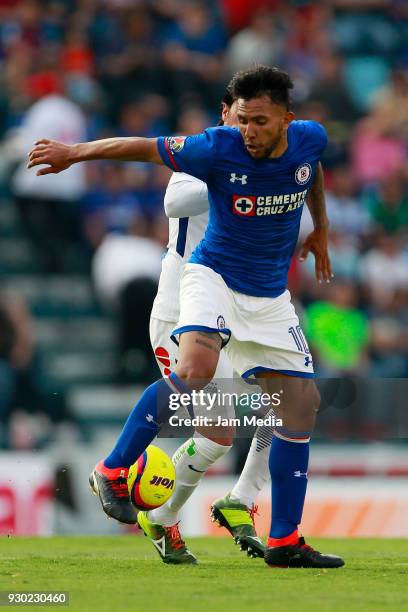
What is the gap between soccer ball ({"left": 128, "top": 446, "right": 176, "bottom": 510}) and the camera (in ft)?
22.6

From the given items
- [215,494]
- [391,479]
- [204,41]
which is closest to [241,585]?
[215,494]

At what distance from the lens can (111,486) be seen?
6.90 m

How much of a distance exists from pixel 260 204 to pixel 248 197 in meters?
0.07

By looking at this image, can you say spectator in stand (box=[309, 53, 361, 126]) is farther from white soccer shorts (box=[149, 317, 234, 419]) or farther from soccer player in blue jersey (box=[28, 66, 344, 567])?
soccer player in blue jersey (box=[28, 66, 344, 567])

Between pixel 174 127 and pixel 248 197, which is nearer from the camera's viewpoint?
pixel 248 197

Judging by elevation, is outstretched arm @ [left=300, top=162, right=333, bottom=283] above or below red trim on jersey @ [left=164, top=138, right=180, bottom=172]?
below

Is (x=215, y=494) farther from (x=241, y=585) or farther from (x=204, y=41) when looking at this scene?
(x=204, y=41)

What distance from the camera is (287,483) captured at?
7.23 meters

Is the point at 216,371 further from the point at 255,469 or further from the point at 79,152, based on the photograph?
the point at 79,152

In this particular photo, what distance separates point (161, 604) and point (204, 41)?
1169 centimetres

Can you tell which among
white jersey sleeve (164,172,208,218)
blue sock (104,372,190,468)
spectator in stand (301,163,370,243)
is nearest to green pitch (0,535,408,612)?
blue sock (104,372,190,468)

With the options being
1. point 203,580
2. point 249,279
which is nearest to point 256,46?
point 249,279

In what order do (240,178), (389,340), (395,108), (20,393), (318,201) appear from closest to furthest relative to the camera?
(240,178), (318,201), (20,393), (389,340), (395,108)

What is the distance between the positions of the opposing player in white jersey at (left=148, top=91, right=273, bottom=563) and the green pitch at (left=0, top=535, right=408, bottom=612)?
0.55ft
